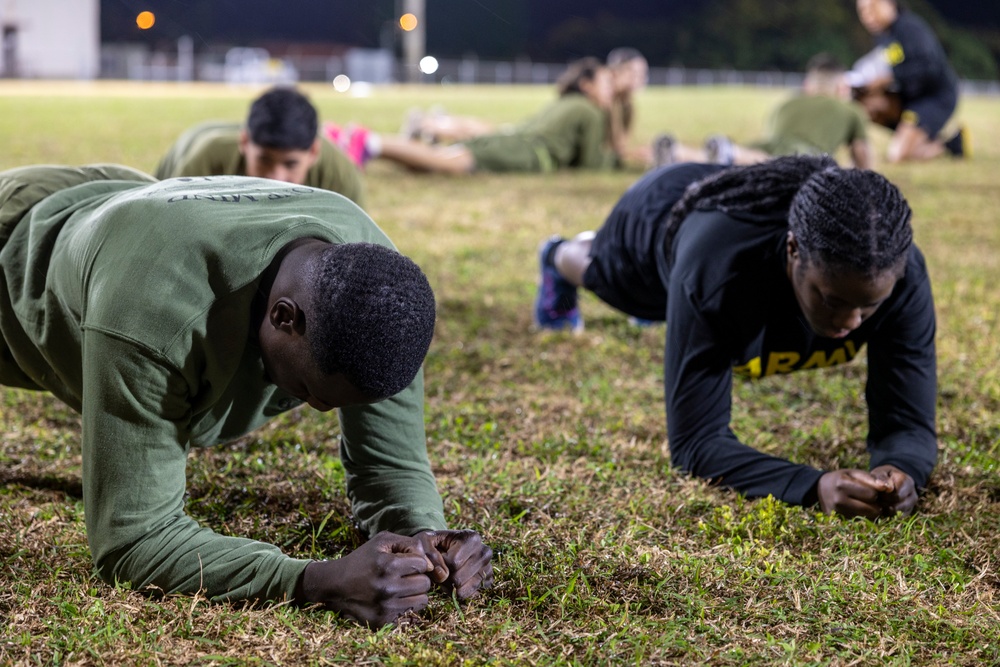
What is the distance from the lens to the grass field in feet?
7.07

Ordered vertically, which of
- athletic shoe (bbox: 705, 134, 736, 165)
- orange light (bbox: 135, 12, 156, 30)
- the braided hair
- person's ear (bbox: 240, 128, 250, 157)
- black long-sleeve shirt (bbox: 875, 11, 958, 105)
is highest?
orange light (bbox: 135, 12, 156, 30)

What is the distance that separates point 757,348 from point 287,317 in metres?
1.51

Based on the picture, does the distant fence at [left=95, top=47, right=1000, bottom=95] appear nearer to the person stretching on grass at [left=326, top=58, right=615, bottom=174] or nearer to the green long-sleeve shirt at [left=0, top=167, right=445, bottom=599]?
the person stretching on grass at [left=326, top=58, right=615, bottom=174]

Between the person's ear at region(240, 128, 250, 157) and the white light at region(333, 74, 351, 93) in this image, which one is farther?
the white light at region(333, 74, 351, 93)

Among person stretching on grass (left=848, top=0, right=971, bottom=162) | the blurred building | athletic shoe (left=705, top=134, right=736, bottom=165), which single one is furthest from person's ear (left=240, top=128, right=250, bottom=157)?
the blurred building

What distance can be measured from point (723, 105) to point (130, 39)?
2478 centimetres

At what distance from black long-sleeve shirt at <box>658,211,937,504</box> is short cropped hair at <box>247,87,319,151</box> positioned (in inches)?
87.3

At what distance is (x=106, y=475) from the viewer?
6.75 feet

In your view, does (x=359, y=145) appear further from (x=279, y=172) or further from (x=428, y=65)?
(x=428, y=65)

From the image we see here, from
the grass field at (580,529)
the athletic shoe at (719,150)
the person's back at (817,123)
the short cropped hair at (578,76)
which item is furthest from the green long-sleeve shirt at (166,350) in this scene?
the short cropped hair at (578,76)

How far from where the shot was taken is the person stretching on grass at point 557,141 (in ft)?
32.4

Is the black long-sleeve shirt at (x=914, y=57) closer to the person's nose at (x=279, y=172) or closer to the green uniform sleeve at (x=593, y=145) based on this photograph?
the green uniform sleeve at (x=593, y=145)

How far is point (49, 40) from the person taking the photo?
2906 cm

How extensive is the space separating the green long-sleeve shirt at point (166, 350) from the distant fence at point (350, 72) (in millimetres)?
32079
